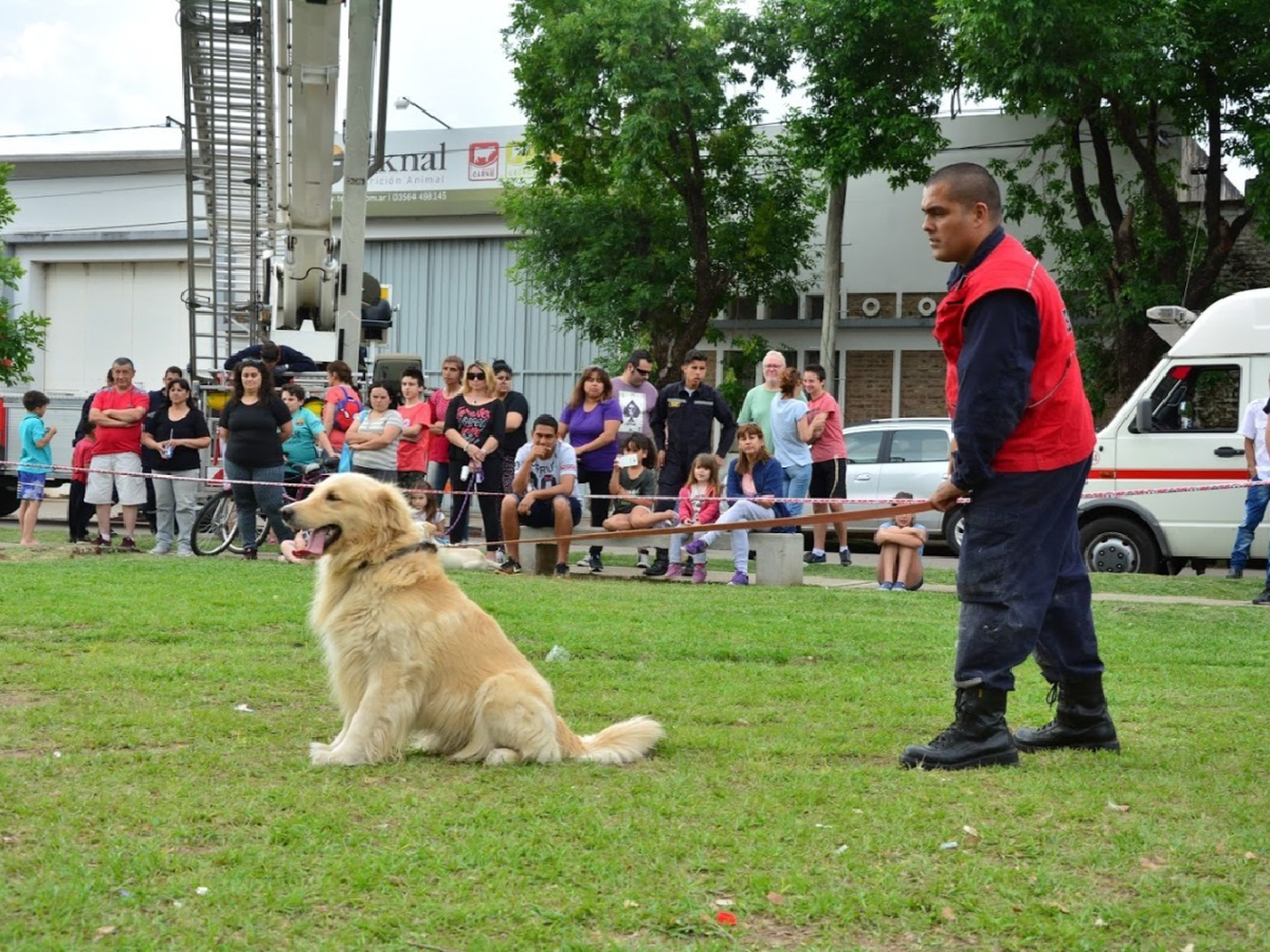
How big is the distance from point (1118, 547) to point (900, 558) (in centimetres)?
307

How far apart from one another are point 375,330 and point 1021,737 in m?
15.5

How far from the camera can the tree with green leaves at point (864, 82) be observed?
25.5 m

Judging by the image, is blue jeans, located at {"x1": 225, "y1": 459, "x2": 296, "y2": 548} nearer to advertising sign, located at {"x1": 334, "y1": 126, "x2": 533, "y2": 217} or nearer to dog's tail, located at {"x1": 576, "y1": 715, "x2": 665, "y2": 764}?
dog's tail, located at {"x1": 576, "y1": 715, "x2": 665, "y2": 764}

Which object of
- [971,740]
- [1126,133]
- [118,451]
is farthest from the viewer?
[1126,133]

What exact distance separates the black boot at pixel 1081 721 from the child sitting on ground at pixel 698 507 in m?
7.45

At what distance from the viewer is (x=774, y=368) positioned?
15.2m

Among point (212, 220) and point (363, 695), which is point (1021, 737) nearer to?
point (363, 695)

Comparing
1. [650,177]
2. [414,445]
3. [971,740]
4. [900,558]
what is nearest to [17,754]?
[971,740]

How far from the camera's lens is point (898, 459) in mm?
18812

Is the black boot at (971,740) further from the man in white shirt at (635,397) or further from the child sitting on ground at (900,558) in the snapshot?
the man in white shirt at (635,397)

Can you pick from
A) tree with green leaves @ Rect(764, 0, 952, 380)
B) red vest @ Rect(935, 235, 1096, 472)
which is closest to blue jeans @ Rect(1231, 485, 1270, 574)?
red vest @ Rect(935, 235, 1096, 472)

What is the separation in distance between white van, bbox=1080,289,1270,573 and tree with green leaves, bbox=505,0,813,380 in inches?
533

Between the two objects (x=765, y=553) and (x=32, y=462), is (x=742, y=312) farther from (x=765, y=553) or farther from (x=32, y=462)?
(x=765, y=553)

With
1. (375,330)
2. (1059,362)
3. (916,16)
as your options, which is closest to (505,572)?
(375,330)
